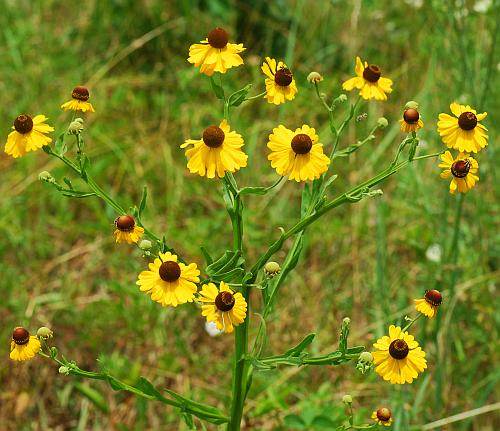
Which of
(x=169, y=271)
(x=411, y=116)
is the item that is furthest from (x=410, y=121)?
(x=169, y=271)

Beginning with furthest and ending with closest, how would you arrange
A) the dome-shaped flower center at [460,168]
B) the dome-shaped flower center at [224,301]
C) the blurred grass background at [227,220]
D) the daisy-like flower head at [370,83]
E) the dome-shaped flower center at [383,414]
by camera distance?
the blurred grass background at [227,220]
the daisy-like flower head at [370,83]
the dome-shaped flower center at [383,414]
the dome-shaped flower center at [460,168]
the dome-shaped flower center at [224,301]

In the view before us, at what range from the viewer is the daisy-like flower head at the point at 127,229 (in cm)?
141

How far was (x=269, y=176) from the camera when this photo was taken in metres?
3.30

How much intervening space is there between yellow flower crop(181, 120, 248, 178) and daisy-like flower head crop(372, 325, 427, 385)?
444mm

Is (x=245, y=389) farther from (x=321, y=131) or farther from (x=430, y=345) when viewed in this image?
(x=321, y=131)

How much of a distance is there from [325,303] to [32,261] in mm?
1240

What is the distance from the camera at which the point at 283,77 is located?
58.4 inches

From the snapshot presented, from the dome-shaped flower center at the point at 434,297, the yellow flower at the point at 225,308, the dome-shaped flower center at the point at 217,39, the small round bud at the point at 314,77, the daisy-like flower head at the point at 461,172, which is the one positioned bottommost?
the yellow flower at the point at 225,308

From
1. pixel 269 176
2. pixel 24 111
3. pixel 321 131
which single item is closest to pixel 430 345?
pixel 269 176

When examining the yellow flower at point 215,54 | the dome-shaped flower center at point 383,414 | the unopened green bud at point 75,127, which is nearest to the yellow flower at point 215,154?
the yellow flower at point 215,54

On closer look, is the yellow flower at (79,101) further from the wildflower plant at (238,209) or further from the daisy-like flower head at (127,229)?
the daisy-like flower head at (127,229)

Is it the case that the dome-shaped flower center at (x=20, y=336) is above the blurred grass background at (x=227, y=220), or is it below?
below

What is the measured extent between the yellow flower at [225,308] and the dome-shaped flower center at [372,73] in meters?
0.62

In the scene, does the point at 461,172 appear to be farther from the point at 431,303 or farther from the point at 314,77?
the point at 314,77
